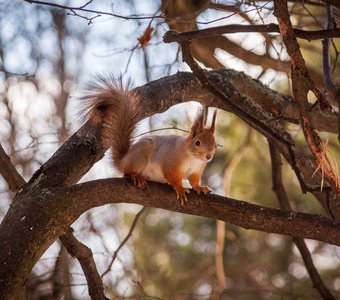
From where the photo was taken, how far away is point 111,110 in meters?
2.56

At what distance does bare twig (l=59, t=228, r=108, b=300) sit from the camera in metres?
2.27

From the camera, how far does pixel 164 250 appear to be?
6715 millimetres

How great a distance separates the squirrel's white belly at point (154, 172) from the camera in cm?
263

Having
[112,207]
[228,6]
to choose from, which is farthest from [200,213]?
[112,207]

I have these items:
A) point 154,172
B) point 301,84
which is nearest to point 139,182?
point 154,172

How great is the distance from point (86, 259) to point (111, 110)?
624 millimetres

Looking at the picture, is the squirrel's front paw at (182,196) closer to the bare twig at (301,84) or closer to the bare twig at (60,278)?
the bare twig at (301,84)

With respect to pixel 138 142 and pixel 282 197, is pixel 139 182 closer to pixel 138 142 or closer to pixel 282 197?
pixel 138 142

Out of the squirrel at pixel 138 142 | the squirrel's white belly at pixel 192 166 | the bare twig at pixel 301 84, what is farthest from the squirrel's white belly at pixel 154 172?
the bare twig at pixel 301 84

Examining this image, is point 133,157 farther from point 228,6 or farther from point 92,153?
point 228,6

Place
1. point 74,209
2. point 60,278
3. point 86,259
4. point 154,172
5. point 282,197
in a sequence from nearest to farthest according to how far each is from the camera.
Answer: point 74,209 → point 86,259 → point 154,172 → point 282,197 → point 60,278

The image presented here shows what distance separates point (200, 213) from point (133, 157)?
1.61ft

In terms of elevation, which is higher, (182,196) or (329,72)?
(329,72)

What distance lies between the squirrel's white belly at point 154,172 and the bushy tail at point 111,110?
160 millimetres
